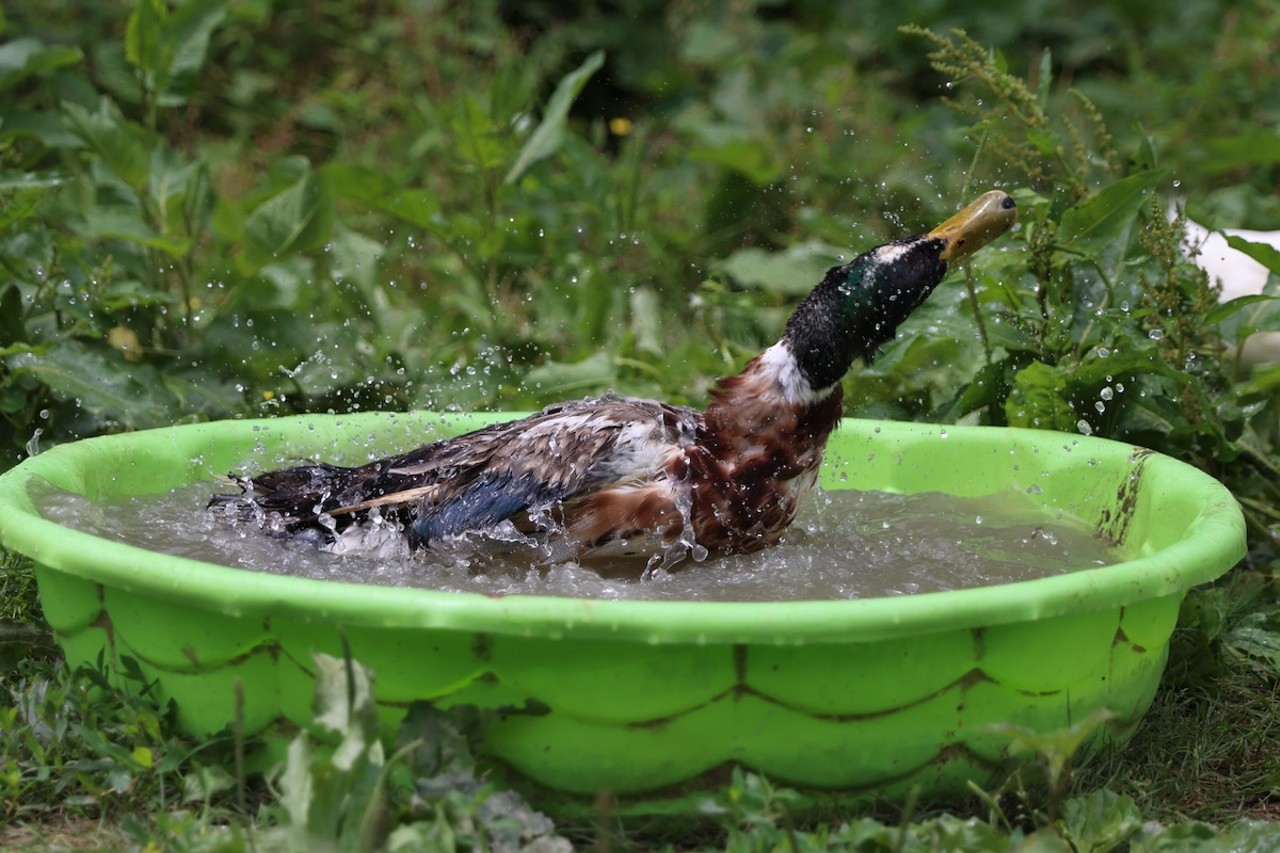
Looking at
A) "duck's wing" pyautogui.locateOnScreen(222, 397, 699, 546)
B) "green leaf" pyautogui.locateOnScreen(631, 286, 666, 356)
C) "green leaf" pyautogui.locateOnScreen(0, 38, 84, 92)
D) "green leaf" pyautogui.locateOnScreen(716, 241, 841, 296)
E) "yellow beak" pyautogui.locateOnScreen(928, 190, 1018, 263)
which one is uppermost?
"yellow beak" pyautogui.locateOnScreen(928, 190, 1018, 263)

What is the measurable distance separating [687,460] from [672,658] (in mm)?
611

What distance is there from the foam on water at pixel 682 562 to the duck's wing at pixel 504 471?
54mm

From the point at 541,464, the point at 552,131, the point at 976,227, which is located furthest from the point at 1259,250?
the point at 552,131

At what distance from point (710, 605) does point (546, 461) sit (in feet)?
2.34

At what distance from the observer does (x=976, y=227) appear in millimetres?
2387

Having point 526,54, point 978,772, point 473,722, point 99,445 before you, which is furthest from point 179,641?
point 526,54

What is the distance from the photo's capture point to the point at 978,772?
1972 mm

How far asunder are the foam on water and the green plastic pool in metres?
0.39

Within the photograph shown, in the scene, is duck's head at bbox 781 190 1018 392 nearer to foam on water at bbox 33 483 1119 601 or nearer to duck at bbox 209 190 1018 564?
duck at bbox 209 190 1018 564

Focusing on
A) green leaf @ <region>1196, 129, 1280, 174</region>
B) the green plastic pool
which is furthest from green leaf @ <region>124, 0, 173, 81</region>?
green leaf @ <region>1196, 129, 1280, 174</region>

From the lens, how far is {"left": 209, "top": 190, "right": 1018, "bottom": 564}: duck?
7.57ft

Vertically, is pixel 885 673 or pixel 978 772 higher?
pixel 885 673

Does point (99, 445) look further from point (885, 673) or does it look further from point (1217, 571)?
point (1217, 571)

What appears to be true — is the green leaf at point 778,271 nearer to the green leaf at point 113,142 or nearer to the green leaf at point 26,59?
the green leaf at point 113,142
